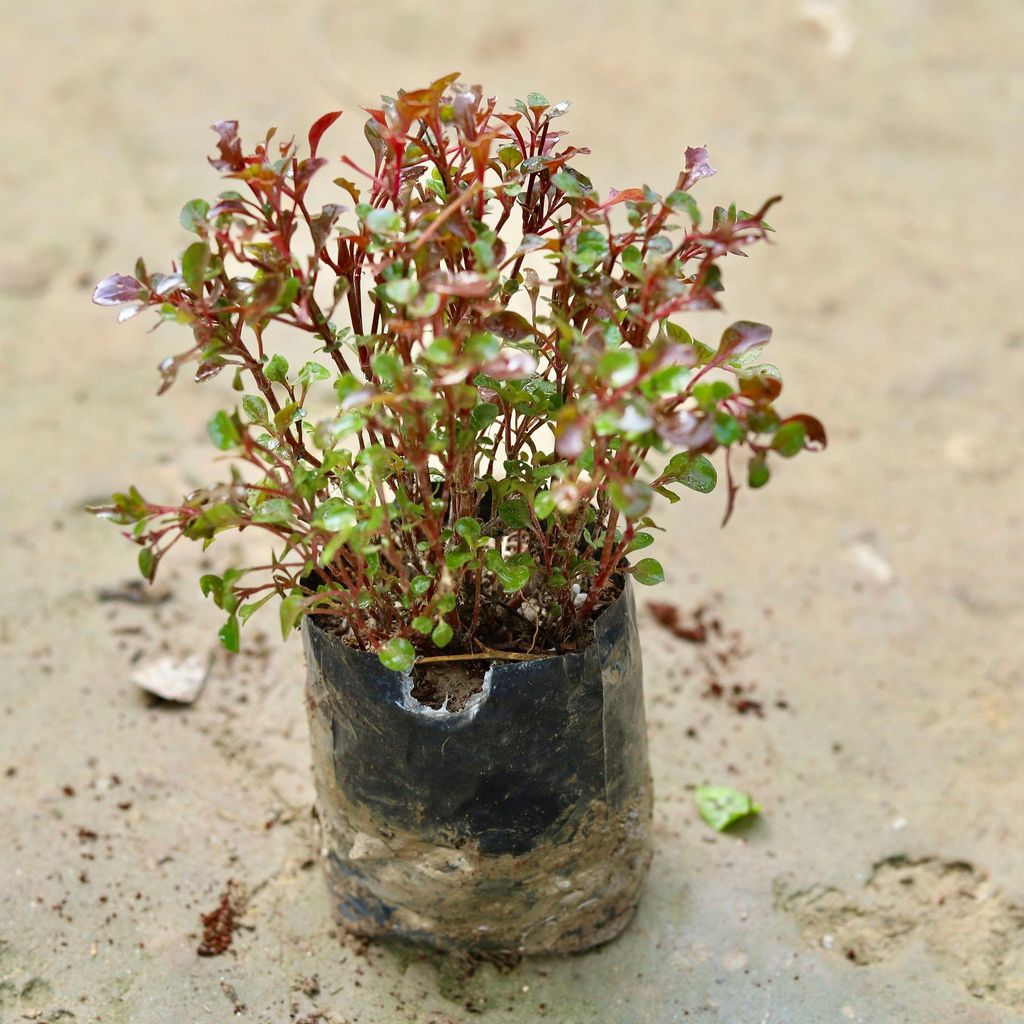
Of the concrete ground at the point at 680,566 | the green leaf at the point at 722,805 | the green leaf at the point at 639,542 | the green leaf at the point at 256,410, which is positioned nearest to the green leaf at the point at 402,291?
the green leaf at the point at 256,410

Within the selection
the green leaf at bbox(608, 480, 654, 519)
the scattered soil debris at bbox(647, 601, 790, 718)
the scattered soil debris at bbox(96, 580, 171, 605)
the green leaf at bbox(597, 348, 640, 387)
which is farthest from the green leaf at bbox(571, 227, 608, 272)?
the scattered soil debris at bbox(96, 580, 171, 605)

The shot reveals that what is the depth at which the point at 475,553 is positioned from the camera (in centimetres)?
155

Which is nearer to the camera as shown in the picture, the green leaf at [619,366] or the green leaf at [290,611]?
the green leaf at [619,366]

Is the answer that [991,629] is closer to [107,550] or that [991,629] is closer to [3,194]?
[107,550]

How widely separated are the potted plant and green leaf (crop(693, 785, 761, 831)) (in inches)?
11.4

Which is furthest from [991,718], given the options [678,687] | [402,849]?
[402,849]

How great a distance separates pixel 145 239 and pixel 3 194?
1.89 feet

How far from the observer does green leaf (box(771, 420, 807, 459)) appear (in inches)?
49.8

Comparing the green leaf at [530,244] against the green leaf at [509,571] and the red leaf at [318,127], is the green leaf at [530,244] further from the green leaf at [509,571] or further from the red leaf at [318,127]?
the green leaf at [509,571]

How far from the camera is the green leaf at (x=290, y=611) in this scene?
1.42 metres

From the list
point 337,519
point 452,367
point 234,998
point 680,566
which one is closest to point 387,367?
point 452,367

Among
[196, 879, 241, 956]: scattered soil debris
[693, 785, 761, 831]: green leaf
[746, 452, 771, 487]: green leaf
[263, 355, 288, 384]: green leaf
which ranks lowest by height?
[196, 879, 241, 956]: scattered soil debris

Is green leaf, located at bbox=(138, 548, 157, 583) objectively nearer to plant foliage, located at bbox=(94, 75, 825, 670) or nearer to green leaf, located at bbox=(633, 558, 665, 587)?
plant foliage, located at bbox=(94, 75, 825, 670)

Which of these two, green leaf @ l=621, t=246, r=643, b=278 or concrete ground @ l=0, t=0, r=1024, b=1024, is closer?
green leaf @ l=621, t=246, r=643, b=278
